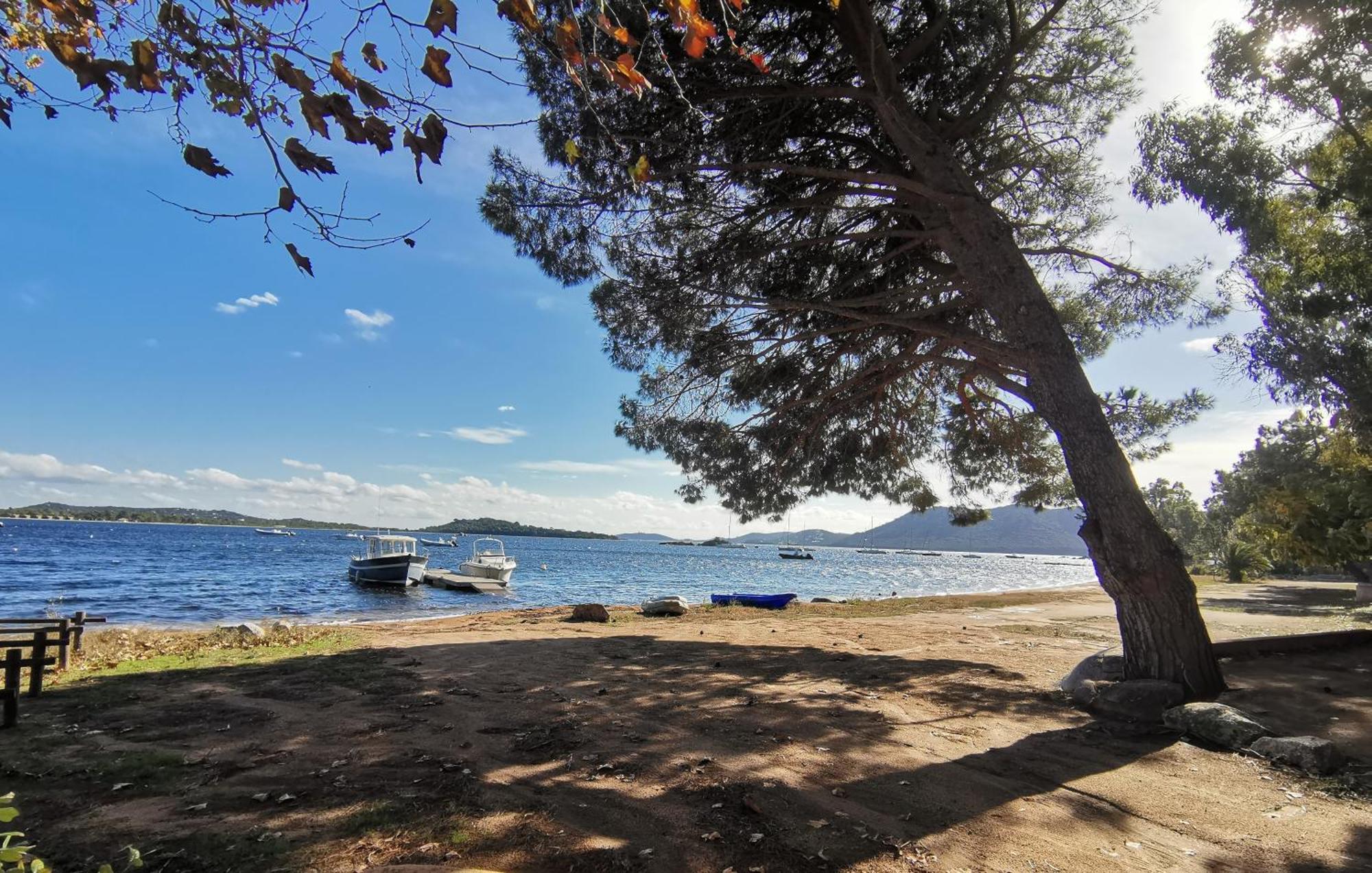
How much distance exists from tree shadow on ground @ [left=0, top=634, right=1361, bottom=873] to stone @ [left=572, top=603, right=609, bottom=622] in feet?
22.8

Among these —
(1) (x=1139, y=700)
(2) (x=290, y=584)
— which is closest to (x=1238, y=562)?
(1) (x=1139, y=700)

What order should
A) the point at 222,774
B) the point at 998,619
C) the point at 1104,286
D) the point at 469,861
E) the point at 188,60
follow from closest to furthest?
the point at 188,60 → the point at 469,861 → the point at 222,774 → the point at 1104,286 → the point at 998,619

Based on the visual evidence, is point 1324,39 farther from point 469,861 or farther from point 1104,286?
point 469,861

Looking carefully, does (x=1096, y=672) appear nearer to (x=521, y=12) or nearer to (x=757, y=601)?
(x=521, y=12)

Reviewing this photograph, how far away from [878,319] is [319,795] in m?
6.57

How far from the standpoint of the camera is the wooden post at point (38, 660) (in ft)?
17.0

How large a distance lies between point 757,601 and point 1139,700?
549 inches

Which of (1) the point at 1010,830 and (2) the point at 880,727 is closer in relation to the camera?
(1) the point at 1010,830

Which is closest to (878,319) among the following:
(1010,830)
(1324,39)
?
(1010,830)

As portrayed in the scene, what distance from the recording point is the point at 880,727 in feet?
15.9

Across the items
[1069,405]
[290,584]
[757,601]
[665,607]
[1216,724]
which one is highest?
[1069,405]

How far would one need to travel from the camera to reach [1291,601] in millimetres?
17234

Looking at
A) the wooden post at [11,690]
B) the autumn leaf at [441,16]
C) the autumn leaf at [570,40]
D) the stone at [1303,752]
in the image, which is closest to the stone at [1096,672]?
the stone at [1303,752]

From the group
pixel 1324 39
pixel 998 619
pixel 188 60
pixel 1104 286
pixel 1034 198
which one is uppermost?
pixel 1324 39
